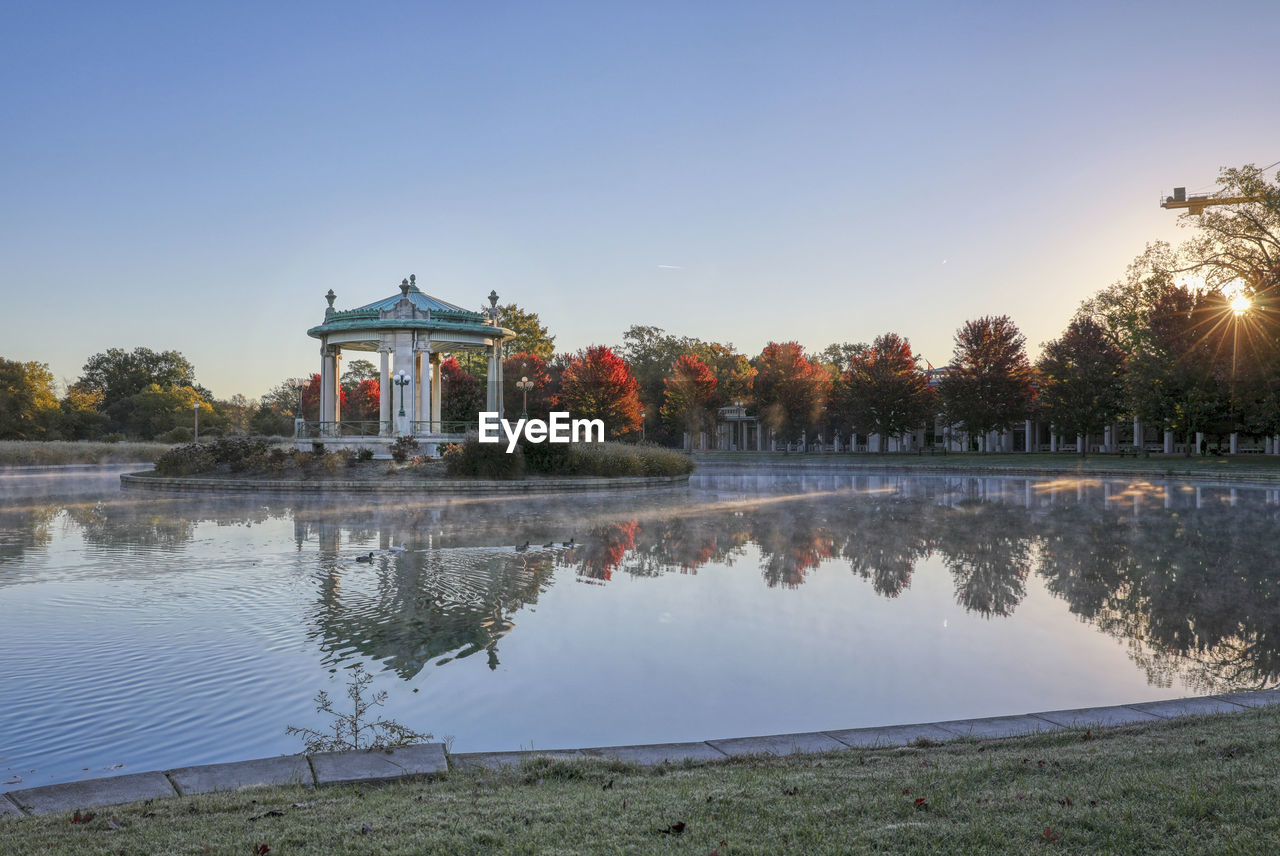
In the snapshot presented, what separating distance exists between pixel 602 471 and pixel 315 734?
79.0 ft

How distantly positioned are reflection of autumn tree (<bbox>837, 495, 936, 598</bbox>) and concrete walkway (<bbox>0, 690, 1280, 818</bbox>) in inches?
175

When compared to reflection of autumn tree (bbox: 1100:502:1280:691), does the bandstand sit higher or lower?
higher

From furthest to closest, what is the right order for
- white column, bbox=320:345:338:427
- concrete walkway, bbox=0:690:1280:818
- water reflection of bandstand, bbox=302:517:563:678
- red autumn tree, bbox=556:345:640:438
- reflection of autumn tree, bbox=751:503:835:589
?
red autumn tree, bbox=556:345:640:438, white column, bbox=320:345:338:427, reflection of autumn tree, bbox=751:503:835:589, water reflection of bandstand, bbox=302:517:563:678, concrete walkway, bbox=0:690:1280:818

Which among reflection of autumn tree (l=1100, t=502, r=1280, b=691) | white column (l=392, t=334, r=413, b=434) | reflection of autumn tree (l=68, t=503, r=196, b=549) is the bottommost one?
reflection of autumn tree (l=1100, t=502, r=1280, b=691)

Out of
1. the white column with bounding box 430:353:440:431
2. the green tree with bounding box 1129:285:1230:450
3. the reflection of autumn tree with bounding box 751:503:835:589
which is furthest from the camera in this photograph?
the green tree with bounding box 1129:285:1230:450

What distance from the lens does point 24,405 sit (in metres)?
57.3

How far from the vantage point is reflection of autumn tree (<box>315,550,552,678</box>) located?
22.8 ft

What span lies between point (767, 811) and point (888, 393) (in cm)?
5179

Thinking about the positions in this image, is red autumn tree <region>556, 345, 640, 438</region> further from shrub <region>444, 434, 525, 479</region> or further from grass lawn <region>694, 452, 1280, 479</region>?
shrub <region>444, 434, 525, 479</region>

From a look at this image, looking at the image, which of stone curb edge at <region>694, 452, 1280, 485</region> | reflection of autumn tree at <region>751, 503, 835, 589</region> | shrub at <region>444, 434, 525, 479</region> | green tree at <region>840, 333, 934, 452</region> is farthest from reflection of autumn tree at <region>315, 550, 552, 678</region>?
green tree at <region>840, 333, 934, 452</region>

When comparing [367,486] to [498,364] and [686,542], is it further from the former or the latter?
[686,542]

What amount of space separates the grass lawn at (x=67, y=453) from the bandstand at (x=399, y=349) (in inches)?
611

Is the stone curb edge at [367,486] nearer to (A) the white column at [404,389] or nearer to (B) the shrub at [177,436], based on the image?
(A) the white column at [404,389]

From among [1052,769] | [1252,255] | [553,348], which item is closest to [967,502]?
[1052,769]
